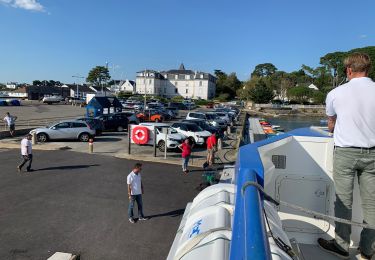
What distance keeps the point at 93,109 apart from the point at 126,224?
28568 mm

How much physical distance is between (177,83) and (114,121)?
10676 cm

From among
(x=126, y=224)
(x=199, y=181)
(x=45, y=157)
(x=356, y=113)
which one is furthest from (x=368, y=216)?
(x=45, y=157)

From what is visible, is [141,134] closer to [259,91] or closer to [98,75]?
[259,91]

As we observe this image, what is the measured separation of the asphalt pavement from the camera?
789 cm

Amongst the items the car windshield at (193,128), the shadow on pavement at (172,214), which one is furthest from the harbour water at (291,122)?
the shadow on pavement at (172,214)

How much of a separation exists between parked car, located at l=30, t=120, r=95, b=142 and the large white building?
103 metres

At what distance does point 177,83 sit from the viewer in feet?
449

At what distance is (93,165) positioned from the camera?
1691 centimetres

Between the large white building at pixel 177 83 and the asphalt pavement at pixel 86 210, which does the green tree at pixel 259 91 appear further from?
the asphalt pavement at pixel 86 210

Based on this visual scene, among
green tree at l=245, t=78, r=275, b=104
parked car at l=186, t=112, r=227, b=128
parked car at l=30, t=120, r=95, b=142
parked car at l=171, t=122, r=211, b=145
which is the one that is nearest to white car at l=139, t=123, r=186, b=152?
parked car at l=171, t=122, r=211, b=145

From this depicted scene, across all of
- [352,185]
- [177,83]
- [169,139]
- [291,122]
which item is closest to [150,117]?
[169,139]

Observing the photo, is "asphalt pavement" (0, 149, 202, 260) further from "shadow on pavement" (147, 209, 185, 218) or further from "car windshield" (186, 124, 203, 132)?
"car windshield" (186, 124, 203, 132)

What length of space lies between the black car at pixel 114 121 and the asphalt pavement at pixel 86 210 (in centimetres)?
1401

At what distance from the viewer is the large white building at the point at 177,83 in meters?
129
